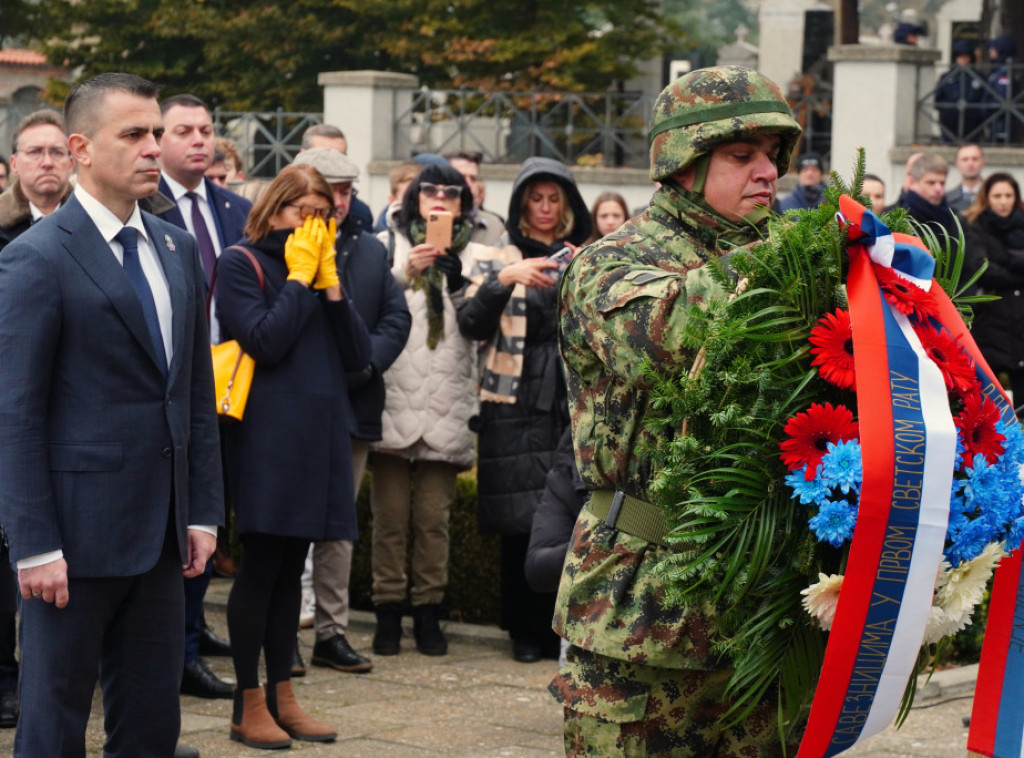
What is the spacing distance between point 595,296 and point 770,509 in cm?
60

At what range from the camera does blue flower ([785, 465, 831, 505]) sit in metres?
3.00

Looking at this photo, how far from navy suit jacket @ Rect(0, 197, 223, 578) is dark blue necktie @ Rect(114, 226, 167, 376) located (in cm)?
5

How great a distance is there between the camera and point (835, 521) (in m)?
3.01

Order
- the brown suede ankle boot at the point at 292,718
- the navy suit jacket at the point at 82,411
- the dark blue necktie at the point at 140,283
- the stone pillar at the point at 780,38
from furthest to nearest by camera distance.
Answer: the stone pillar at the point at 780,38 < the brown suede ankle boot at the point at 292,718 < the dark blue necktie at the point at 140,283 < the navy suit jacket at the point at 82,411

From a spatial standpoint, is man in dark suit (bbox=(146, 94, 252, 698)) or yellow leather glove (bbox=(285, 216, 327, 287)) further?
man in dark suit (bbox=(146, 94, 252, 698))

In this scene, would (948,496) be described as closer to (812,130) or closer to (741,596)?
(741,596)

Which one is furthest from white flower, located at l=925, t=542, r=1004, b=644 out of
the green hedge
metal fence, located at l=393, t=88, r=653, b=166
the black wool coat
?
metal fence, located at l=393, t=88, r=653, b=166

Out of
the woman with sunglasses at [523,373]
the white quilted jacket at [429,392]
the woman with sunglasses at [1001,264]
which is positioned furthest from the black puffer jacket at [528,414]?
the woman with sunglasses at [1001,264]

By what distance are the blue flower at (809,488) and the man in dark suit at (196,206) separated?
3880 millimetres

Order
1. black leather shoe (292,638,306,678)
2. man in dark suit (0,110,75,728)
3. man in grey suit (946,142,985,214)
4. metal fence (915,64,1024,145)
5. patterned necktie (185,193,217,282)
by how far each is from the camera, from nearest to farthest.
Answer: man in dark suit (0,110,75,728) < patterned necktie (185,193,217,282) < black leather shoe (292,638,306,678) < man in grey suit (946,142,985,214) < metal fence (915,64,1024,145)

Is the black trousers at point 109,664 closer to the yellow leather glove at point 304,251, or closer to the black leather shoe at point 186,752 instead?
the black leather shoe at point 186,752

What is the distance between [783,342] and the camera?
10.2 feet

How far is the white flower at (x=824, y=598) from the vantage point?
10.0 ft

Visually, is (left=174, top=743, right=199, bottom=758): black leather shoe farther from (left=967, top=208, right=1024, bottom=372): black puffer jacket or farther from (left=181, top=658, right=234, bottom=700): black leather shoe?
(left=967, top=208, right=1024, bottom=372): black puffer jacket
